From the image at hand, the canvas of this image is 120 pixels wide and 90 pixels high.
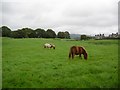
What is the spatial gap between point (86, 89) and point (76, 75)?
3.04 metres

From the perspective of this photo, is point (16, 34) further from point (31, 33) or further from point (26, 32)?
point (31, 33)

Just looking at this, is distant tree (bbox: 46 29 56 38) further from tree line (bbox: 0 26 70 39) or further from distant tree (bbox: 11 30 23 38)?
distant tree (bbox: 11 30 23 38)

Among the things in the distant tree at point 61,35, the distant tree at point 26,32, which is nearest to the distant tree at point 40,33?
the distant tree at point 26,32

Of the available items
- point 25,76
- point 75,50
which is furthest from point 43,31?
point 25,76

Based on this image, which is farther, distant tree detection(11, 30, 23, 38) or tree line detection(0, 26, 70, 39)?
distant tree detection(11, 30, 23, 38)

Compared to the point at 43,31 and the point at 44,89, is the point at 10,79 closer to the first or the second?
the point at 44,89

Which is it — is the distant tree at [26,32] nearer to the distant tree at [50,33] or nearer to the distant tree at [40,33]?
the distant tree at [40,33]

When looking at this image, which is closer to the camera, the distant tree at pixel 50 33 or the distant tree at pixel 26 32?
the distant tree at pixel 26 32

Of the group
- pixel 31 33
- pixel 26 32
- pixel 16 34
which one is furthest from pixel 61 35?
pixel 16 34

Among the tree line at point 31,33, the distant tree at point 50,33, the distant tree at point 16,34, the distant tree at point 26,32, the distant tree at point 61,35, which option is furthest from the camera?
the distant tree at point 61,35

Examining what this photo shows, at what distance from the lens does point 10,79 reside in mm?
12078

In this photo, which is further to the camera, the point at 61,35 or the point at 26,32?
the point at 61,35

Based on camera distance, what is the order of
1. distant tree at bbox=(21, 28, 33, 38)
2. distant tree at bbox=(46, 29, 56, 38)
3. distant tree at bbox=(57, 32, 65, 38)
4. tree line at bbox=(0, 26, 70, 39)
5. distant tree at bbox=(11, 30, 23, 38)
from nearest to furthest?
1. tree line at bbox=(0, 26, 70, 39)
2. distant tree at bbox=(11, 30, 23, 38)
3. distant tree at bbox=(21, 28, 33, 38)
4. distant tree at bbox=(46, 29, 56, 38)
5. distant tree at bbox=(57, 32, 65, 38)

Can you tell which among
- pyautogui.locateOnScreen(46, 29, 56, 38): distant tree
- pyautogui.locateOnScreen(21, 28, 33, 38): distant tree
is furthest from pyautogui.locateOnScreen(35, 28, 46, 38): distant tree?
pyautogui.locateOnScreen(21, 28, 33, 38): distant tree
